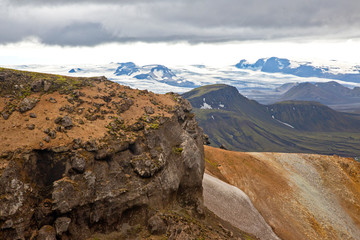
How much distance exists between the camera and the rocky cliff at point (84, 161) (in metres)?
36.1

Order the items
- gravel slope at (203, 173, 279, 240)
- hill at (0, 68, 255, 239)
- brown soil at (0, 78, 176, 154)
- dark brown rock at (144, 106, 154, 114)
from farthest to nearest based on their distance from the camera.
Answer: gravel slope at (203, 173, 279, 240)
dark brown rock at (144, 106, 154, 114)
brown soil at (0, 78, 176, 154)
hill at (0, 68, 255, 239)

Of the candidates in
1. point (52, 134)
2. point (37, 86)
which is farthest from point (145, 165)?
point (37, 86)

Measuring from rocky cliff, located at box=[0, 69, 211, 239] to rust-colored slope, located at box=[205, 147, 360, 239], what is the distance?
1653 inches

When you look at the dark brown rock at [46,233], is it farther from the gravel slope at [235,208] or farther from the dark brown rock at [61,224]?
the gravel slope at [235,208]

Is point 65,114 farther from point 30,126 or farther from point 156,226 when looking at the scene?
point 156,226

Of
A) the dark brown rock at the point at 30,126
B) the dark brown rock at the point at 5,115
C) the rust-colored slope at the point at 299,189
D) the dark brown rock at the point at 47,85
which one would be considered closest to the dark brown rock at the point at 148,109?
the dark brown rock at the point at 47,85

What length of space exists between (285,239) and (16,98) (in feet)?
257

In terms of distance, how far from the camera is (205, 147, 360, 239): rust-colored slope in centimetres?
8600

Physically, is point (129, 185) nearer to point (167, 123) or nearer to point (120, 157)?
point (120, 157)

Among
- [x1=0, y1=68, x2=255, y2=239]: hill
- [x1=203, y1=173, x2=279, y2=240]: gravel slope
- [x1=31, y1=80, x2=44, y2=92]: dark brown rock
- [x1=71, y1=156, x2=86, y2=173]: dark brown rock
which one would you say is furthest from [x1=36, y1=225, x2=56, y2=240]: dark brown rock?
[x1=203, y1=173, x2=279, y2=240]: gravel slope

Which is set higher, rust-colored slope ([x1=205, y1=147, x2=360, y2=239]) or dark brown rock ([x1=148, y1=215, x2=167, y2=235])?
dark brown rock ([x1=148, y1=215, x2=167, y2=235])

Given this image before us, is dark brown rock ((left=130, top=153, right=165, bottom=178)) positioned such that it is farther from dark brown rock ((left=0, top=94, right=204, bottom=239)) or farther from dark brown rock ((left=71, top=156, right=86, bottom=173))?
dark brown rock ((left=71, top=156, right=86, bottom=173))

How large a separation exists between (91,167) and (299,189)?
306ft

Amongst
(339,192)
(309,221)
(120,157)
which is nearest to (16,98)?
(120,157)
